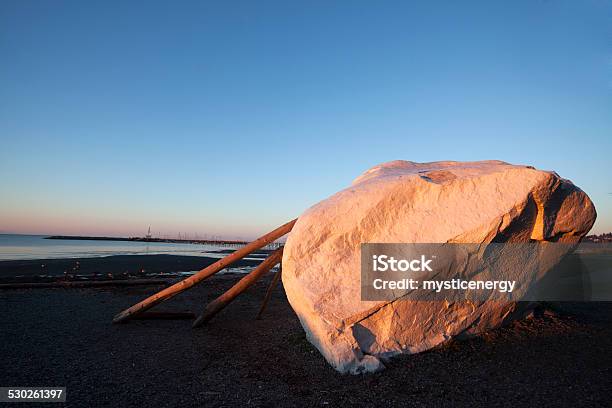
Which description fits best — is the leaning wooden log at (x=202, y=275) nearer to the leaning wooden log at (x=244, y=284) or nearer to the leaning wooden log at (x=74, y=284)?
the leaning wooden log at (x=244, y=284)

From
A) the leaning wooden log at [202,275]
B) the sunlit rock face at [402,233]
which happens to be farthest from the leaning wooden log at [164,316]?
the sunlit rock face at [402,233]

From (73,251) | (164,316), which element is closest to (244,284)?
(164,316)

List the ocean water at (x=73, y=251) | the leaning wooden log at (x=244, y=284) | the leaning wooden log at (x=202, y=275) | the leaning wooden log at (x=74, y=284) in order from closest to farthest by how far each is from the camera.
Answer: the leaning wooden log at (x=244, y=284) < the leaning wooden log at (x=202, y=275) < the leaning wooden log at (x=74, y=284) < the ocean water at (x=73, y=251)

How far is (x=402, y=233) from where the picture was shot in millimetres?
5523

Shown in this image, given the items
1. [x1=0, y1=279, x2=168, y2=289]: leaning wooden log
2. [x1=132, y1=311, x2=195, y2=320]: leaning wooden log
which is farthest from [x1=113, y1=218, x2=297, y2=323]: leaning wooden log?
[x1=0, y1=279, x2=168, y2=289]: leaning wooden log

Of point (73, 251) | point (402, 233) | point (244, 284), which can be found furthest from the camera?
point (73, 251)

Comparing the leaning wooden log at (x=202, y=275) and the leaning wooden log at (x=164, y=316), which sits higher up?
the leaning wooden log at (x=202, y=275)

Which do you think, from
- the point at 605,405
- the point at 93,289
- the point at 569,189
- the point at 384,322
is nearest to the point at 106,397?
the point at 384,322

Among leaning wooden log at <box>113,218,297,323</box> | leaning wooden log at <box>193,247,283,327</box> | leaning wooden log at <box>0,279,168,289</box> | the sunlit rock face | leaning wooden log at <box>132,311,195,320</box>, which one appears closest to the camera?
the sunlit rock face

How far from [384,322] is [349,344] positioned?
66cm

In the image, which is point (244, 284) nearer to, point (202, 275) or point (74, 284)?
point (202, 275)

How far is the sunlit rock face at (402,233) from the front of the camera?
A: 17.4ft

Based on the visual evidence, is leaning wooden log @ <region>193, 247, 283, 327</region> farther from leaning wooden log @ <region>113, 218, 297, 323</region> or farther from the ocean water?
the ocean water

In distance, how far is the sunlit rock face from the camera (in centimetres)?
530
